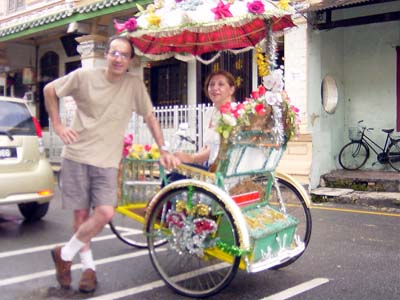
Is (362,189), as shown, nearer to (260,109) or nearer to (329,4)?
(329,4)

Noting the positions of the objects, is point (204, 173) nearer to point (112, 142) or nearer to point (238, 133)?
point (238, 133)

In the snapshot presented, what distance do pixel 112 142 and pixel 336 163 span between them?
7.70 meters

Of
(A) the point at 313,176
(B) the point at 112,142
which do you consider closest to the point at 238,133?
(B) the point at 112,142

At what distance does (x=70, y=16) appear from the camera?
1287cm

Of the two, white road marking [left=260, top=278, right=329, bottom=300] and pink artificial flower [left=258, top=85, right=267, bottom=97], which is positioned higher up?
pink artificial flower [left=258, top=85, right=267, bottom=97]

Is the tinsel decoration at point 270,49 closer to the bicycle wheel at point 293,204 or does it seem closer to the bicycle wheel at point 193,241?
the bicycle wheel at point 293,204

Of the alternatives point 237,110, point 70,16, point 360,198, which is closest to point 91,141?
point 237,110

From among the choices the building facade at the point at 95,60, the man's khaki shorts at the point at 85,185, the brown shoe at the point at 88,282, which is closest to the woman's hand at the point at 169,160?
the man's khaki shorts at the point at 85,185

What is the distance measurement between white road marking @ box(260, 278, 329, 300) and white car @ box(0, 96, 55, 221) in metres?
3.52

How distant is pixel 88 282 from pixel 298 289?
1633 millimetres

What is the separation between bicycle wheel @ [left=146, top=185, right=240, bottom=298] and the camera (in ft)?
13.5

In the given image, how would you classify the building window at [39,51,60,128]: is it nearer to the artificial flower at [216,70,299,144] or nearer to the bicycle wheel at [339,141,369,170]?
the bicycle wheel at [339,141,369,170]

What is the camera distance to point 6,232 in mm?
6625

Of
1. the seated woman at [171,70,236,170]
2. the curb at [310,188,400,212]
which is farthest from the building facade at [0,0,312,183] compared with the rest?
the seated woman at [171,70,236,170]
